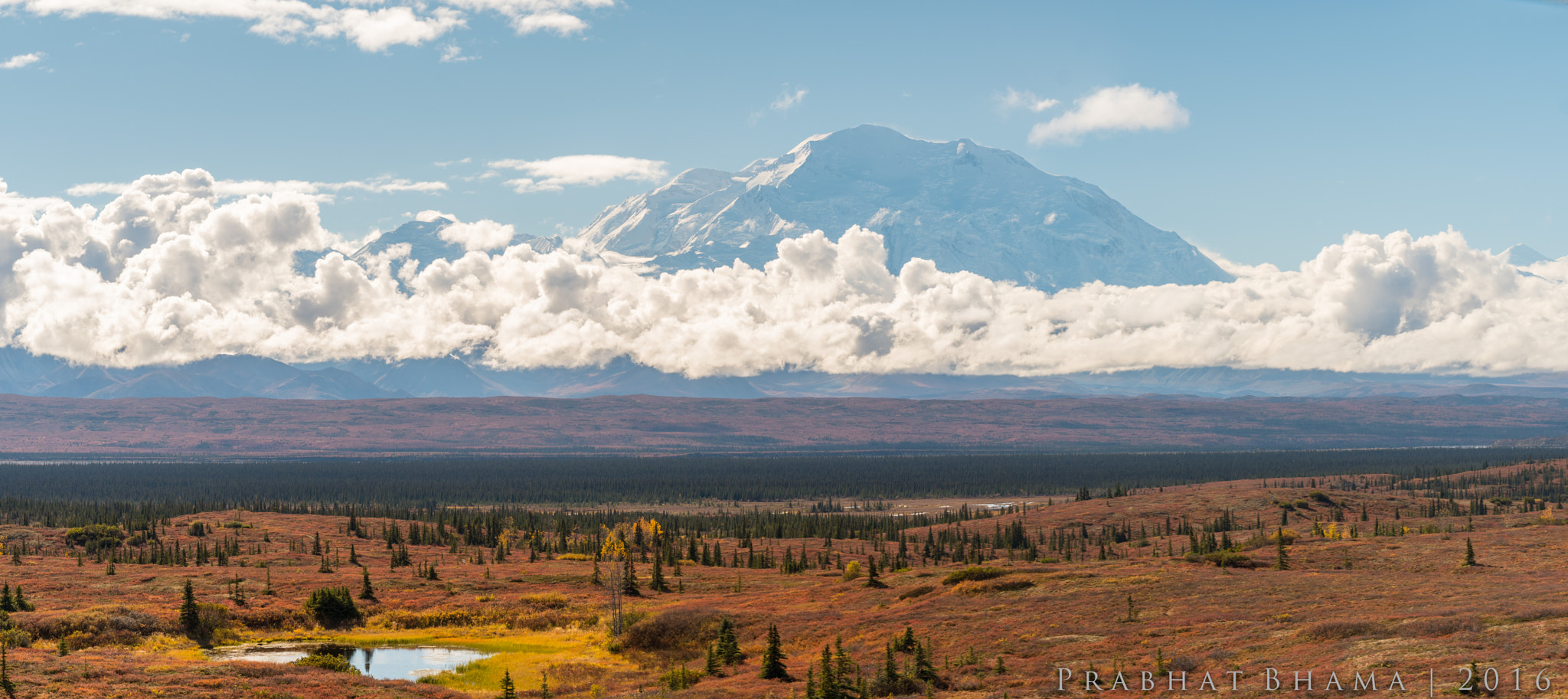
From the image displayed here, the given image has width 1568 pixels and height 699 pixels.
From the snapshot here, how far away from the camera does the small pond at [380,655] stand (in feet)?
209

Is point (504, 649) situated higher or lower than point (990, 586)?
lower

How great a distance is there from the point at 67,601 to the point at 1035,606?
64.1 meters

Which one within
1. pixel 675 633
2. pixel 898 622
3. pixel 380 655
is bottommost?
pixel 380 655

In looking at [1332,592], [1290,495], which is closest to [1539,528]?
[1332,592]

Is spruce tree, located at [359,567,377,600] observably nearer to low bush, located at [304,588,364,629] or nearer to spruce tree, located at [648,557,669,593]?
low bush, located at [304,588,364,629]

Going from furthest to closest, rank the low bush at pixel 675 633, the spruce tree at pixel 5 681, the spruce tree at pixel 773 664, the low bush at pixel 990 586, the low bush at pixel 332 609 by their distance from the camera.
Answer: the low bush at pixel 332 609
the low bush at pixel 990 586
the low bush at pixel 675 633
the spruce tree at pixel 773 664
the spruce tree at pixel 5 681

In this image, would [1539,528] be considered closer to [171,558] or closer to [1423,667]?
[1423,667]

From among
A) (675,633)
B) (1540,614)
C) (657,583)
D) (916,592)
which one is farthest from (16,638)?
(1540,614)

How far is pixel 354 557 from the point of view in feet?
380

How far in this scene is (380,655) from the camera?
229 feet

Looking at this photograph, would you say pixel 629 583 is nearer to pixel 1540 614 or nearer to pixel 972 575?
pixel 972 575

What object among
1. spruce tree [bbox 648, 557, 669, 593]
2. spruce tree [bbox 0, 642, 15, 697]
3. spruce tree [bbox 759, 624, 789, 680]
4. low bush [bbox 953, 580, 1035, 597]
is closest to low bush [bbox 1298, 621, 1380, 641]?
spruce tree [bbox 759, 624, 789, 680]

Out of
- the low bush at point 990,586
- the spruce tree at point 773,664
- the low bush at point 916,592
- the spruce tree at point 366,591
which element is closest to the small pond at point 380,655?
the spruce tree at point 366,591

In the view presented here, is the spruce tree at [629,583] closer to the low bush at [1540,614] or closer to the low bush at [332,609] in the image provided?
the low bush at [332,609]
